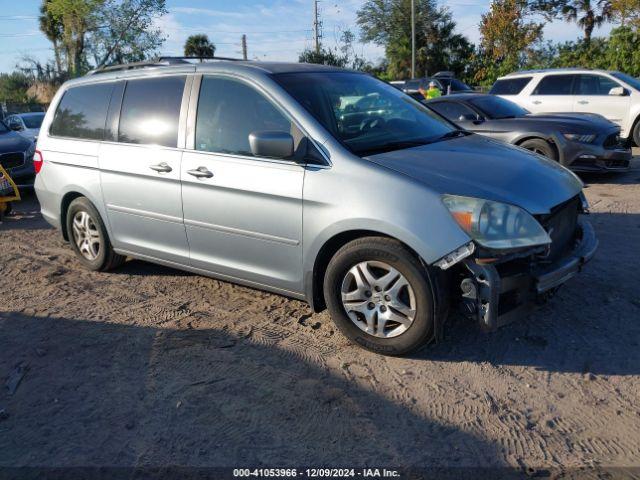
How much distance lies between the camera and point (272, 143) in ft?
11.9

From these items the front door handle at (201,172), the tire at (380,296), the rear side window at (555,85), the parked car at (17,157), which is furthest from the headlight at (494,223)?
the rear side window at (555,85)

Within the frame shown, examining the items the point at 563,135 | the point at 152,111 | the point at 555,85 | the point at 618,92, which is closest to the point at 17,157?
the point at 152,111

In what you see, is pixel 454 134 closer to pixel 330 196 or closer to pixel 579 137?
pixel 330 196

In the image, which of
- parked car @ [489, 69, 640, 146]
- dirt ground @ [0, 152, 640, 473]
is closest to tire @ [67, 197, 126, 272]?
dirt ground @ [0, 152, 640, 473]

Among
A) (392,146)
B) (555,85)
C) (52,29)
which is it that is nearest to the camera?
(392,146)

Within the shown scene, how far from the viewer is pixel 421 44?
4681cm

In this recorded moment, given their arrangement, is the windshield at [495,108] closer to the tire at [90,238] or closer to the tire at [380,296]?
the tire at [90,238]

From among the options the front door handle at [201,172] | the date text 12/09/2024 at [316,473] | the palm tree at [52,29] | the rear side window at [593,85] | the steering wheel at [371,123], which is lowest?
the date text 12/09/2024 at [316,473]

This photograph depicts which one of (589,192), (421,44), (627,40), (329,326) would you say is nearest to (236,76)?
(329,326)

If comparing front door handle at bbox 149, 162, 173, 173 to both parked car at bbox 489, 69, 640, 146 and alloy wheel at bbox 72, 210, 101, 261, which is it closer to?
alloy wheel at bbox 72, 210, 101, 261

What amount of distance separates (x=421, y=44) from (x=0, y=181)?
43629mm

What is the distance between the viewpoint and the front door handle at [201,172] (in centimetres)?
419

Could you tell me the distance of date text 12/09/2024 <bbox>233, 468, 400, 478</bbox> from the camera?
2.60 meters

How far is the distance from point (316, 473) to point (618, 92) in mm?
11471
